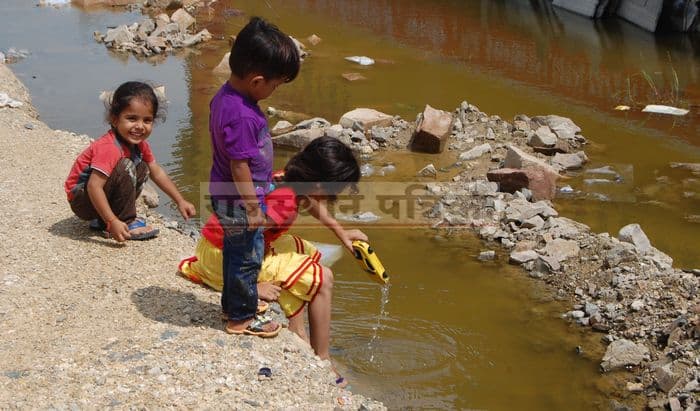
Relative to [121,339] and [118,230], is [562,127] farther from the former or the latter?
[121,339]

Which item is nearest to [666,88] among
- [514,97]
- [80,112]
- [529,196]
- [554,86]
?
[554,86]

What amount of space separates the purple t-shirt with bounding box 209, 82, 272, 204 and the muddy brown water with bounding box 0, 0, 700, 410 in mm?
1412

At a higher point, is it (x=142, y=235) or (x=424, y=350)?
(x=142, y=235)

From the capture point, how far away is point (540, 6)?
17219mm

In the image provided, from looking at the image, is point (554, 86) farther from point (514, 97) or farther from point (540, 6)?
point (540, 6)

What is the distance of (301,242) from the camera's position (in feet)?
13.5

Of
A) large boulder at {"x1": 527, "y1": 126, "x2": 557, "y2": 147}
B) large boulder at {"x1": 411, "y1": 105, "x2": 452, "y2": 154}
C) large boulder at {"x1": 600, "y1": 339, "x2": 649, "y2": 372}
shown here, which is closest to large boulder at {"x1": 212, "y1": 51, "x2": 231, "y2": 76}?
large boulder at {"x1": 411, "y1": 105, "x2": 452, "y2": 154}

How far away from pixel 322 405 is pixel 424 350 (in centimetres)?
144

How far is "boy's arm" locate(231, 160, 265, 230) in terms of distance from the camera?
11.5 feet

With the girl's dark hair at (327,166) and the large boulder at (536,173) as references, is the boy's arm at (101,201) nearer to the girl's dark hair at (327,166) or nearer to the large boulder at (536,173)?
the girl's dark hair at (327,166)

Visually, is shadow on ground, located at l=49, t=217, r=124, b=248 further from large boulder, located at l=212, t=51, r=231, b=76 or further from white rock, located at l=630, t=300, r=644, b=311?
large boulder, located at l=212, t=51, r=231, b=76

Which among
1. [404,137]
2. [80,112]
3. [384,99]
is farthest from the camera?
[384,99]

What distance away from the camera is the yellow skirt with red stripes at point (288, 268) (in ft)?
12.8

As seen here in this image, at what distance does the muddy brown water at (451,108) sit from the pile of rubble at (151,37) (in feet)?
0.99
